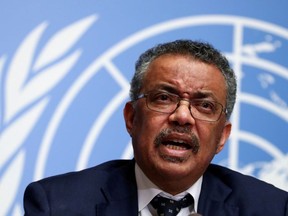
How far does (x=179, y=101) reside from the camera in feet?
6.70

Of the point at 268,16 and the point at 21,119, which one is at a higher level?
the point at 268,16

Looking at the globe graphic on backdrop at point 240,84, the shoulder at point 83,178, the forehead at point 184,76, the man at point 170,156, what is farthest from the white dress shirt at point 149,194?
the globe graphic on backdrop at point 240,84

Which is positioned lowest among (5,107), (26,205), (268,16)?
(26,205)

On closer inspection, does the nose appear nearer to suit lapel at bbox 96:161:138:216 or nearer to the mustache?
the mustache

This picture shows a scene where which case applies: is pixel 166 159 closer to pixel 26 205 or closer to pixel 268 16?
pixel 26 205

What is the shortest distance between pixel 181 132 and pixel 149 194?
286mm

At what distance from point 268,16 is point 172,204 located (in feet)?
4.72

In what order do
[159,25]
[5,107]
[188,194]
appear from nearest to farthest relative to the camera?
[188,194] < [5,107] < [159,25]

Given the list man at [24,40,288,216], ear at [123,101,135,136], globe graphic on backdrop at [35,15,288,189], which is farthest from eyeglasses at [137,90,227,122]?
globe graphic on backdrop at [35,15,288,189]

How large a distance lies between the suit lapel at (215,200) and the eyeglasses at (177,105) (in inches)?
11.5

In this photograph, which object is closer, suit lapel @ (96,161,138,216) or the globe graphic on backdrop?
suit lapel @ (96,161,138,216)

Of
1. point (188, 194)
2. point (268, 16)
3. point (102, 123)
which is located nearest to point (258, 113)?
point (268, 16)

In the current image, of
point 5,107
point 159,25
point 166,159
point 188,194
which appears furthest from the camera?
point 159,25

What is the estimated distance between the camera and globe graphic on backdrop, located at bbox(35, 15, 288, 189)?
288 cm
